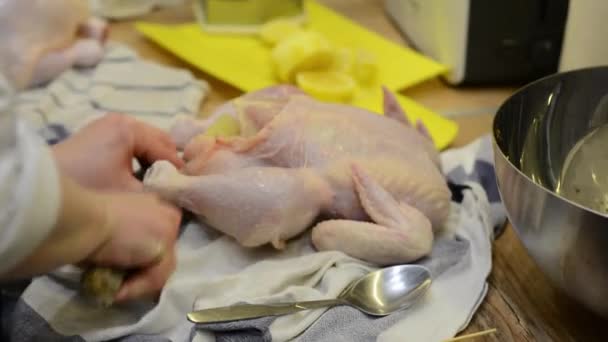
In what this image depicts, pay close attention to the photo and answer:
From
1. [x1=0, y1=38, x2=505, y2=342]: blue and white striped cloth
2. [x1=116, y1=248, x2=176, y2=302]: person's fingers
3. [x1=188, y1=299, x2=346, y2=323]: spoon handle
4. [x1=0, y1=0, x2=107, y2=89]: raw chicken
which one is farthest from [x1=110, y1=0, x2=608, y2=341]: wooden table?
[x1=0, y1=0, x2=107, y2=89]: raw chicken

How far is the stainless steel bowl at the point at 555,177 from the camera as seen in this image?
523 millimetres

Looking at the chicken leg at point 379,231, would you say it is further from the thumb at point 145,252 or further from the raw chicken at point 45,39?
the raw chicken at point 45,39

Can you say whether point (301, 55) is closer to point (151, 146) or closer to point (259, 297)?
point (151, 146)

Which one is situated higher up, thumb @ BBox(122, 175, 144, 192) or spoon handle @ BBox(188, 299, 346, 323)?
thumb @ BBox(122, 175, 144, 192)

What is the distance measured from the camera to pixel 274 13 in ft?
4.12

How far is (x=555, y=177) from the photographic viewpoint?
71 cm

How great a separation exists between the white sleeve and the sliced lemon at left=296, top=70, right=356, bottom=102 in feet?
2.04

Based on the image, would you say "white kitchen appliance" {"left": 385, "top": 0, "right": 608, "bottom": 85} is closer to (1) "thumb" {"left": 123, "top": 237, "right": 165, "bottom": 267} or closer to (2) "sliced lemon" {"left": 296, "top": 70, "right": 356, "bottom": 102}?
(2) "sliced lemon" {"left": 296, "top": 70, "right": 356, "bottom": 102}

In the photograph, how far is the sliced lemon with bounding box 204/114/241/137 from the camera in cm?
77

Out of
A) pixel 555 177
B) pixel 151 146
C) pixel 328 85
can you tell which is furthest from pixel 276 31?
pixel 555 177

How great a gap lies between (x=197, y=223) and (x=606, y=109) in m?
0.47

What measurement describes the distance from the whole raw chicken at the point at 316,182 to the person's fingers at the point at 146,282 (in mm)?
75

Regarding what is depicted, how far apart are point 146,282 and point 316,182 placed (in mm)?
198

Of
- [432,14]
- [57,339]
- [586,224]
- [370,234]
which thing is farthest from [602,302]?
[432,14]
